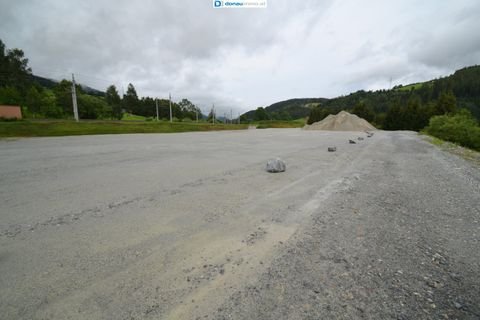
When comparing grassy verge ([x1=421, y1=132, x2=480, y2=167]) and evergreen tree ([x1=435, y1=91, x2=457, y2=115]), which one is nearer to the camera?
grassy verge ([x1=421, y1=132, x2=480, y2=167])

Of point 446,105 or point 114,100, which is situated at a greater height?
point 114,100

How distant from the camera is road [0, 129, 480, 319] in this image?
1.78 meters

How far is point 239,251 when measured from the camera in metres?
2.58

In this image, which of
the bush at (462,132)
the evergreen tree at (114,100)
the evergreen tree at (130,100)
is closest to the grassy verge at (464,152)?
the bush at (462,132)

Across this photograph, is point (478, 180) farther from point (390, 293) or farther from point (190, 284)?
point (190, 284)

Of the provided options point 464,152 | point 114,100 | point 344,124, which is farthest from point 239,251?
point 114,100

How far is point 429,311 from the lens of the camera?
5.57 ft

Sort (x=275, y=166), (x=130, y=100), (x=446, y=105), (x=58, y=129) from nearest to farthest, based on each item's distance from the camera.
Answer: (x=275, y=166) → (x=58, y=129) → (x=446, y=105) → (x=130, y=100)

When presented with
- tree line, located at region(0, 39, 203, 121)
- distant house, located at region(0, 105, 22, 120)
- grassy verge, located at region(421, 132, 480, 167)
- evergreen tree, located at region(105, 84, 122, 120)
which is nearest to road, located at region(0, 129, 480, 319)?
grassy verge, located at region(421, 132, 480, 167)

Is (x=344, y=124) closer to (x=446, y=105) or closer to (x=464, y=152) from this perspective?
(x=446, y=105)

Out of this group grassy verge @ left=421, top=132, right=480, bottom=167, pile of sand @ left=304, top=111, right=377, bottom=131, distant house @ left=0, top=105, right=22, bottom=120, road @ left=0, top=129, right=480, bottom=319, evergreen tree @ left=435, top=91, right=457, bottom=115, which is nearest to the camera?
road @ left=0, top=129, right=480, bottom=319

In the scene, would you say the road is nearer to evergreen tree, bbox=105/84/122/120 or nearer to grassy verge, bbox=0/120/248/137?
grassy verge, bbox=0/120/248/137

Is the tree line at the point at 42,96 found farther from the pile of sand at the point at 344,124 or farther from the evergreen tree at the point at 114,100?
the pile of sand at the point at 344,124

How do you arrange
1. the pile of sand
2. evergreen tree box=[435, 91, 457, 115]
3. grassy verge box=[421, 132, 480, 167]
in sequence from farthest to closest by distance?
the pile of sand < evergreen tree box=[435, 91, 457, 115] < grassy verge box=[421, 132, 480, 167]
